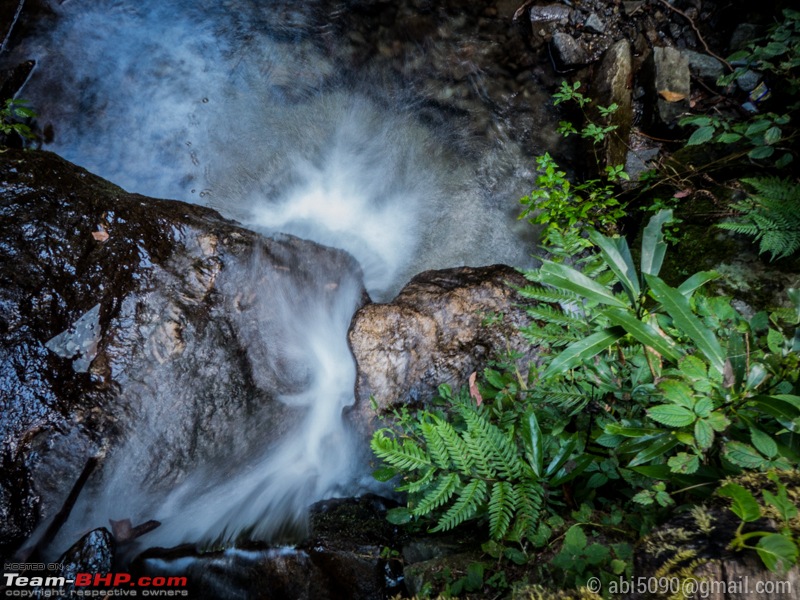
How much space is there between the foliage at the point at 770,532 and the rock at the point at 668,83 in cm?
452

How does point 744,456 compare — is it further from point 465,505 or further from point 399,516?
point 399,516

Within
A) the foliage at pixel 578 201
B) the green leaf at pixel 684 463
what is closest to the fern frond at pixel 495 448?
the green leaf at pixel 684 463

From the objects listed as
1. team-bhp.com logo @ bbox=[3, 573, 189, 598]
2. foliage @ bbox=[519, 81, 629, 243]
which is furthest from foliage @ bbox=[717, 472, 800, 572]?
team-bhp.com logo @ bbox=[3, 573, 189, 598]

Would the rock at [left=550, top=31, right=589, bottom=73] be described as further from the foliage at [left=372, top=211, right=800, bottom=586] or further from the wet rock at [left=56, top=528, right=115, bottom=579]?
the wet rock at [left=56, top=528, right=115, bottom=579]

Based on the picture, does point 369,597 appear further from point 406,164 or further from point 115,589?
point 406,164

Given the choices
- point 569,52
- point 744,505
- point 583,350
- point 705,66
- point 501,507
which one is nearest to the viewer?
point 744,505

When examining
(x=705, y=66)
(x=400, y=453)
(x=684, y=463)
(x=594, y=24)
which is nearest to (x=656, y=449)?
(x=684, y=463)

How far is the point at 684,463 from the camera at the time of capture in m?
1.62

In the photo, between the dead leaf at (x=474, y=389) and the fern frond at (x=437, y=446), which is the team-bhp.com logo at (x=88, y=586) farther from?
the dead leaf at (x=474, y=389)

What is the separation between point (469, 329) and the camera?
3.68 meters

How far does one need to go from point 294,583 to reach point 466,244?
3587 mm

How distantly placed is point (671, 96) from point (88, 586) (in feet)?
21.3

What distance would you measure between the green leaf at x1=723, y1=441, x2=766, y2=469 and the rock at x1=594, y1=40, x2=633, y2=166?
3.87 m

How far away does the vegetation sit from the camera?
1.56 m
